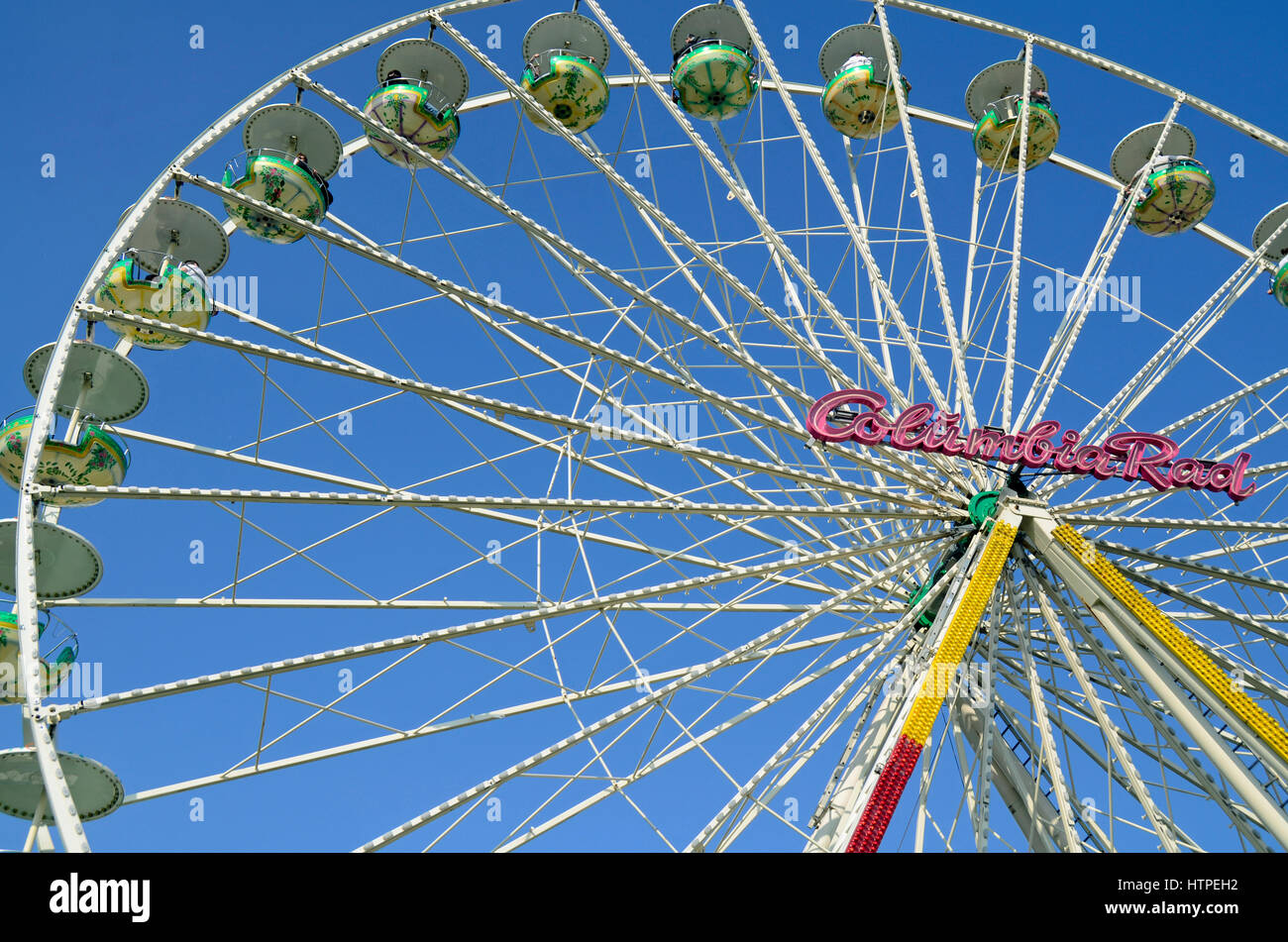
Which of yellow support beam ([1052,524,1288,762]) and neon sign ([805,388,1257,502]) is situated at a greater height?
neon sign ([805,388,1257,502])

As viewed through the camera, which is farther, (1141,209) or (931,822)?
(1141,209)

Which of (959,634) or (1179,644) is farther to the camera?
(959,634)

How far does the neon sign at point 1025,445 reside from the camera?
540 inches

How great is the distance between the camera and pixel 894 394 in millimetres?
15141

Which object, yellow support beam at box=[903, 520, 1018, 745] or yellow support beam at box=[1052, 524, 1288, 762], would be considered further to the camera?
yellow support beam at box=[903, 520, 1018, 745]

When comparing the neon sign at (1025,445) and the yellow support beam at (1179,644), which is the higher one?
the neon sign at (1025,445)

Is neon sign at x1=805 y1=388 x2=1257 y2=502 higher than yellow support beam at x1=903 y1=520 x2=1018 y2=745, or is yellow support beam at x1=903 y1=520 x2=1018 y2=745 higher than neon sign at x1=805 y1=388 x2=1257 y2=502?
neon sign at x1=805 y1=388 x2=1257 y2=502

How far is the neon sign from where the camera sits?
13711mm

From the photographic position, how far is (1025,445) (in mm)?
14070
